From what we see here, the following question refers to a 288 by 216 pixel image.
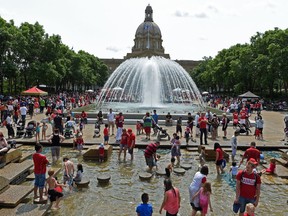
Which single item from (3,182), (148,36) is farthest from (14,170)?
(148,36)

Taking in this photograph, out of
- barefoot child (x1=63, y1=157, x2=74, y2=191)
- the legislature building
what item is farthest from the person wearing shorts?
the legislature building

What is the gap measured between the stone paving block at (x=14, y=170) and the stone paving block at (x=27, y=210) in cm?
165

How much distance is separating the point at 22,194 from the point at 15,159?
10.2ft

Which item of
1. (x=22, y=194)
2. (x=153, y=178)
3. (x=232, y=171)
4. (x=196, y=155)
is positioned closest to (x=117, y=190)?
(x=153, y=178)

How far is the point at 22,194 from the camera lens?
8125 mm

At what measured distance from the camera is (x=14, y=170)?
971 cm

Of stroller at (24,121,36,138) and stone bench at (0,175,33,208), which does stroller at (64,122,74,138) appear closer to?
stroller at (24,121,36,138)

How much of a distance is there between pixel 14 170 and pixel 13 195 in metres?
1.89

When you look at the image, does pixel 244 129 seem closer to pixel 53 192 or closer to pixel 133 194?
pixel 133 194

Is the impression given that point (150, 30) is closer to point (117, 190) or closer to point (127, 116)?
point (127, 116)

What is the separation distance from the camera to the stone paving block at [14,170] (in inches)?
360

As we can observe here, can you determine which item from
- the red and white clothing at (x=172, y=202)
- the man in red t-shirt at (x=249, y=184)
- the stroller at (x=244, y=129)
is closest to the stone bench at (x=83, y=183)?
the red and white clothing at (x=172, y=202)

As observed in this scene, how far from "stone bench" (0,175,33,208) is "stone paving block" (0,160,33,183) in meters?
0.46

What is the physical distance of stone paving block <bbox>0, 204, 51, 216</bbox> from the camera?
713 centimetres
